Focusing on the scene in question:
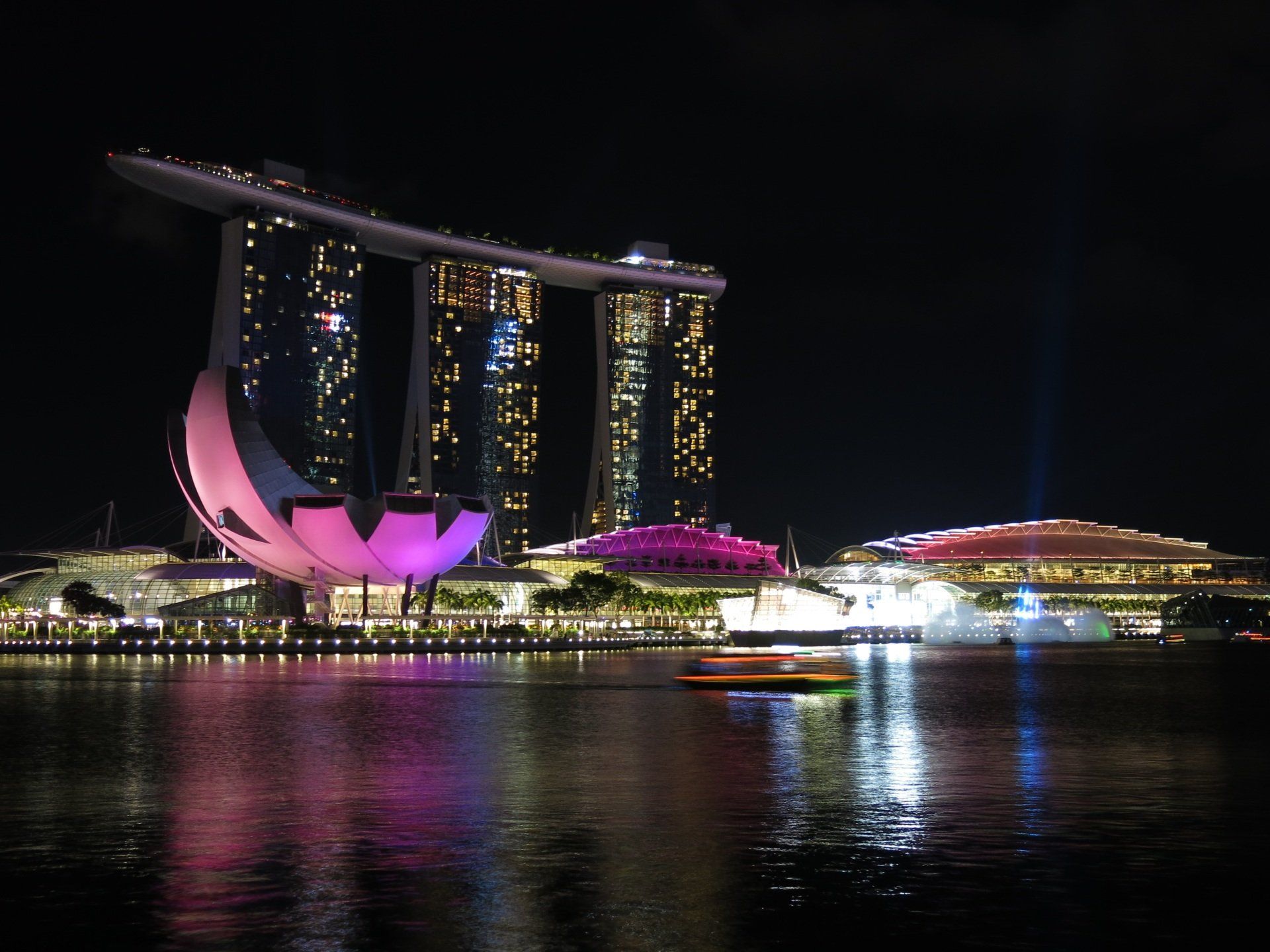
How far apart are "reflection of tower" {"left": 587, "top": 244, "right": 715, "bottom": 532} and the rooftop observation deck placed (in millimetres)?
3275

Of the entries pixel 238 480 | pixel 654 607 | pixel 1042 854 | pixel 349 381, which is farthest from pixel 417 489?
pixel 1042 854

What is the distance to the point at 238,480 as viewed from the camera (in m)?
93.1

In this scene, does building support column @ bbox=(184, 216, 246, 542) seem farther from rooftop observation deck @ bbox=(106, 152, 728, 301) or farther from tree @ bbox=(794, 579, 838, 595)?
tree @ bbox=(794, 579, 838, 595)

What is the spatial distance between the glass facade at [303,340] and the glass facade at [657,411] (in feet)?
135

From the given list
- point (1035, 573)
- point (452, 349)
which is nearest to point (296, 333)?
point (452, 349)

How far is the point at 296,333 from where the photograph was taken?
158375 millimetres

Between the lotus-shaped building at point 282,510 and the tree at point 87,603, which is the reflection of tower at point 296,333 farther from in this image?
the lotus-shaped building at point 282,510

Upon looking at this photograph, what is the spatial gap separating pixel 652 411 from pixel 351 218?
167ft

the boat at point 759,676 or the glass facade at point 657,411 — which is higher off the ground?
the glass facade at point 657,411

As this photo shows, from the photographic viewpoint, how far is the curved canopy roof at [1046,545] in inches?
7136

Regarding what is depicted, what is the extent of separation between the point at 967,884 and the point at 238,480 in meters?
83.7

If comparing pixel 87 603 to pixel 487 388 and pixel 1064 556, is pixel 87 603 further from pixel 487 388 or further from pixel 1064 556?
pixel 1064 556

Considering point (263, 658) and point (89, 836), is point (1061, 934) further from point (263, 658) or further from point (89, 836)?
point (263, 658)

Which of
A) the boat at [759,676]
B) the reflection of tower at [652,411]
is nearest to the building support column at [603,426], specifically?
the reflection of tower at [652,411]
